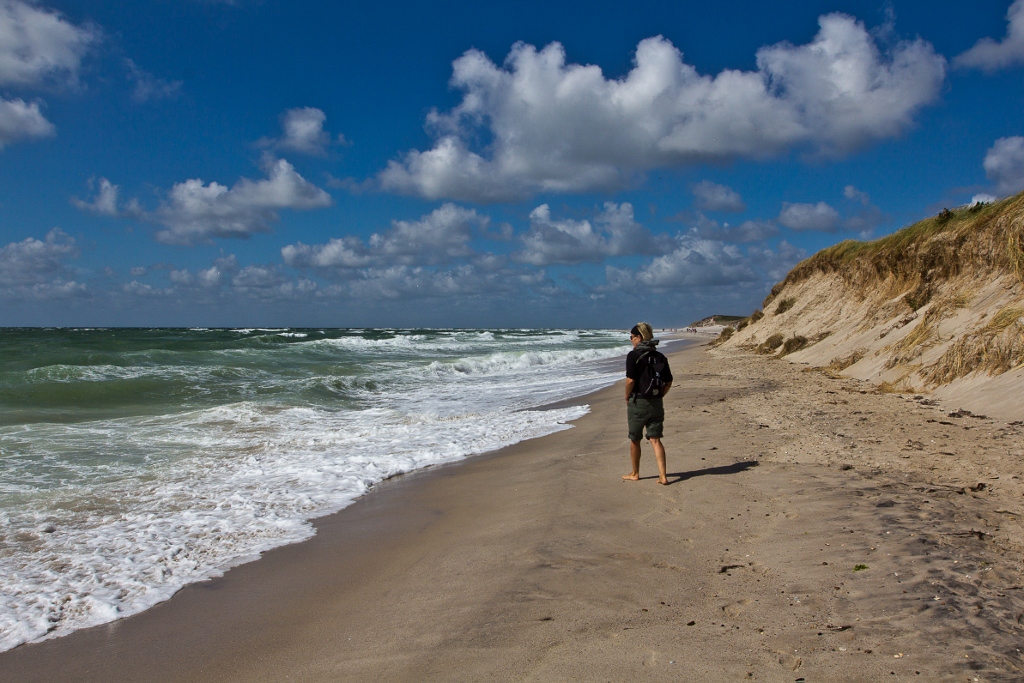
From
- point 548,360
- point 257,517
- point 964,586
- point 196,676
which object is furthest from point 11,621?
point 548,360

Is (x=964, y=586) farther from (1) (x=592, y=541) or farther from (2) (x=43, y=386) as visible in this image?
(2) (x=43, y=386)

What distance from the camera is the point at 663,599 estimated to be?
3396 mm

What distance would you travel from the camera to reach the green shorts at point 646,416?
593 cm

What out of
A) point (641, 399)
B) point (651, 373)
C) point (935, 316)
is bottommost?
point (641, 399)

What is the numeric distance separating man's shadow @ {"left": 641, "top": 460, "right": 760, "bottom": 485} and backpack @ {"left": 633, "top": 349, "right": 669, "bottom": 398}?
859 mm

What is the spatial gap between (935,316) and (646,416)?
8961 millimetres

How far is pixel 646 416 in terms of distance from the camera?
5.95 m

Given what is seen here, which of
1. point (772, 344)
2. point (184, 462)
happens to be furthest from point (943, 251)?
point (184, 462)

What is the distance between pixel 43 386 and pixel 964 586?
2003cm

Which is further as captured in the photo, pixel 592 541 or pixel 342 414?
pixel 342 414

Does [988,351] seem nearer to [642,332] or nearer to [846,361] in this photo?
[846,361]

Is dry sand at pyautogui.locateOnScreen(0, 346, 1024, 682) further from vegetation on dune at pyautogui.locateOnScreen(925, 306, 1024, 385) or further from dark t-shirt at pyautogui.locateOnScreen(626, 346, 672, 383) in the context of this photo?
vegetation on dune at pyautogui.locateOnScreen(925, 306, 1024, 385)

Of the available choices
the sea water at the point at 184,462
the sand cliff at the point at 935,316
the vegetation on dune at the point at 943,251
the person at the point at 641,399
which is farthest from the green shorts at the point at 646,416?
the vegetation on dune at the point at 943,251

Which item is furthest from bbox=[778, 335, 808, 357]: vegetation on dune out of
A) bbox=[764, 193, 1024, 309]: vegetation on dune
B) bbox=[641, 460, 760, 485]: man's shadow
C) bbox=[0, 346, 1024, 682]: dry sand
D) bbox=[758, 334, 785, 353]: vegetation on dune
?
bbox=[641, 460, 760, 485]: man's shadow
